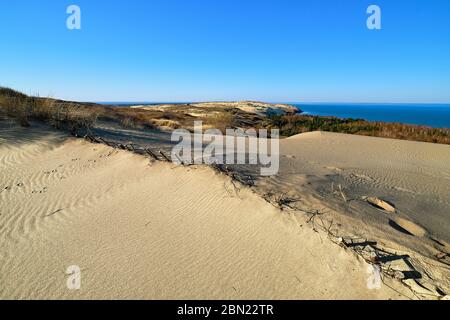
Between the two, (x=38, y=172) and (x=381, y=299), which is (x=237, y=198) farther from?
(x=38, y=172)

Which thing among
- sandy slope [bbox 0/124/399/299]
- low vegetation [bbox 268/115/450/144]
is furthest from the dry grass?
low vegetation [bbox 268/115/450/144]

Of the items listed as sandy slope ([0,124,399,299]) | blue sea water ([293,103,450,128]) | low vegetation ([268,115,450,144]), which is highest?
blue sea water ([293,103,450,128])

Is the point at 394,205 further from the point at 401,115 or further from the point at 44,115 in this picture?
the point at 401,115

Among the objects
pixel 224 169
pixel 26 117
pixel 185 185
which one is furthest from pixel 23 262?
pixel 26 117

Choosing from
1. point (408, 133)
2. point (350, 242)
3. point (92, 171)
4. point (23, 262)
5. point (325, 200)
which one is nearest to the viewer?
point (350, 242)

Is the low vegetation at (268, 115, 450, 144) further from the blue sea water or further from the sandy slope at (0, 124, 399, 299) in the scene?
the blue sea water

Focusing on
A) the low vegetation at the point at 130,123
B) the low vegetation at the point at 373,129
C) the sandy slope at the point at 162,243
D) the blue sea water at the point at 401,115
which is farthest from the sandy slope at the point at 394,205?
the blue sea water at the point at 401,115

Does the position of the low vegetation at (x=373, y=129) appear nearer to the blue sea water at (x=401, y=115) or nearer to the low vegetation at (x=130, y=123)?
the low vegetation at (x=130, y=123)

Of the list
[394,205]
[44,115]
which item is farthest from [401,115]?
[44,115]

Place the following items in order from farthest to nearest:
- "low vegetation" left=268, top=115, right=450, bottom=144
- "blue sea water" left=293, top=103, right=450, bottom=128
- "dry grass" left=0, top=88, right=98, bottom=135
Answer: "blue sea water" left=293, top=103, right=450, bottom=128, "low vegetation" left=268, top=115, right=450, bottom=144, "dry grass" left=0, top=88, right=98, bottom=135
